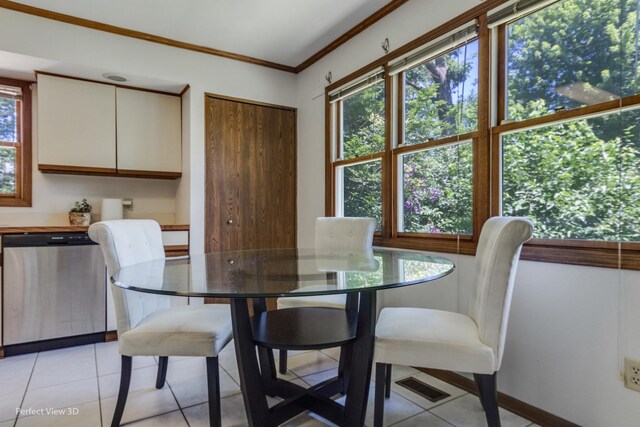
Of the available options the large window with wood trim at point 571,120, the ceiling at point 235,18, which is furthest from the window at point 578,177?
the ceiling at point 235,18

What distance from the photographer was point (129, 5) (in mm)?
2533

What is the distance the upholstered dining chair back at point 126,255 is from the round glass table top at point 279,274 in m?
0.11

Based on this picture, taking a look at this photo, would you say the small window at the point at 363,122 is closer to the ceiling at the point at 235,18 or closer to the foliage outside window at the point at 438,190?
the foliage outside window at the point at 438,190

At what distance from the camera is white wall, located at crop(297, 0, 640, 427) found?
4.69 feet

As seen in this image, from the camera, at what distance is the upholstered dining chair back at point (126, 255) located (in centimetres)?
163

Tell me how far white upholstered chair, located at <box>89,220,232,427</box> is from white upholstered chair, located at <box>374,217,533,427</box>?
70 cm

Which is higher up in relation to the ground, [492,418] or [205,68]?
[205,68]

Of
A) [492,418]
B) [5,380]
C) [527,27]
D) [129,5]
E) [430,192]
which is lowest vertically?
[5,380]

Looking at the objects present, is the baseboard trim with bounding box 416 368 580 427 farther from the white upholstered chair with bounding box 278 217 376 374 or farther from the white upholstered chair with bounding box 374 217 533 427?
the white upholstered chair with bounding box 278 217 376 374

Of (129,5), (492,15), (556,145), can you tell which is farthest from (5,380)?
(492,15)

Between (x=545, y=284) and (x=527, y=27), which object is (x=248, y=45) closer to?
(x=527, y=27)

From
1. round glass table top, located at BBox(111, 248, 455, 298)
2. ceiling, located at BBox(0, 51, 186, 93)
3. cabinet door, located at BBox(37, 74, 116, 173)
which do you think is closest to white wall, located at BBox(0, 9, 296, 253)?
ceiling, located at BBox(0, 51, 186, 93)

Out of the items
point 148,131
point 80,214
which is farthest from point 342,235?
point 80,214

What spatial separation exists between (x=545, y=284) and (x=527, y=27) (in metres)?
1.32
